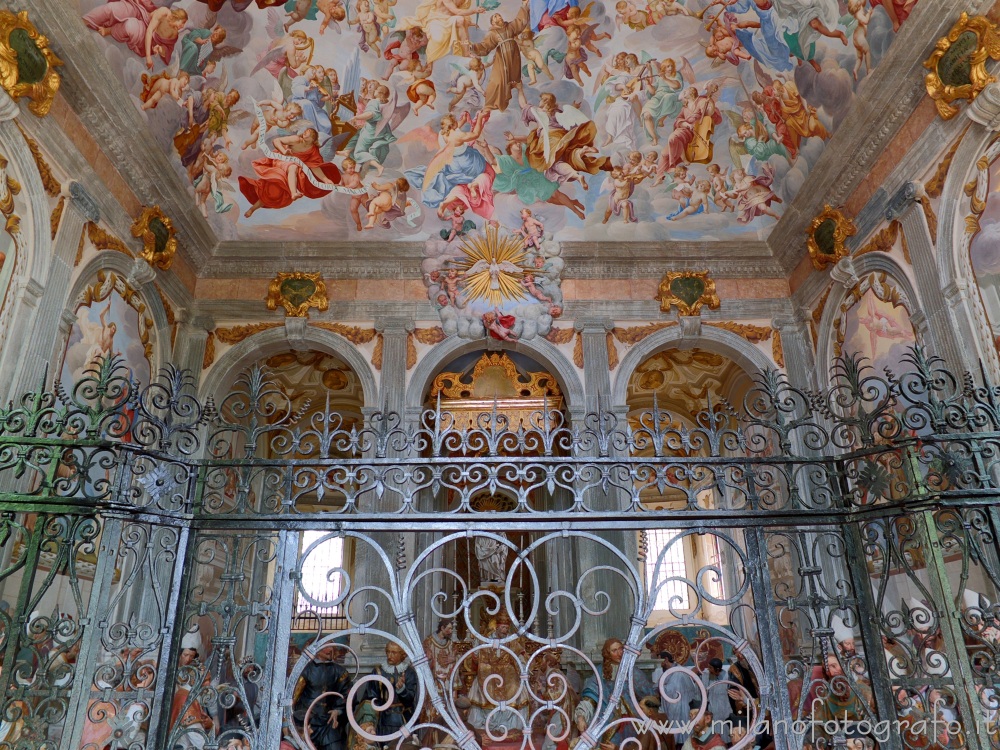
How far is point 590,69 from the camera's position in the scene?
37.3 ft

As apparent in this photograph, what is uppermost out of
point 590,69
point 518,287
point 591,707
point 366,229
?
point 590,69

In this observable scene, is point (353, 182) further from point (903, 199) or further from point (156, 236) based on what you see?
point (903, 199)

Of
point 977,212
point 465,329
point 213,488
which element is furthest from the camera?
point 465,329

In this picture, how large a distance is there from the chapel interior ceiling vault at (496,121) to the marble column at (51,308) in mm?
1040

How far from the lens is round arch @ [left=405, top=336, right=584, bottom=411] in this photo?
11.6 m

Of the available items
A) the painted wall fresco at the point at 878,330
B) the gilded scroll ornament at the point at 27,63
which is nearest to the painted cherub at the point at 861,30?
the painted wall fresco at the point at 878,330

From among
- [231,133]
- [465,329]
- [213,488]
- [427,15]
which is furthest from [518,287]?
[213,488]

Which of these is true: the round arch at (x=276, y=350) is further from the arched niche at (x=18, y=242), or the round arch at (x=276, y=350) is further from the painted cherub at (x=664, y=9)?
the painted cherub at (x=664, y=9)

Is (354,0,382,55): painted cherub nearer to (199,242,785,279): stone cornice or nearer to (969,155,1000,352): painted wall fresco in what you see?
(199,242,785,279): stone cornice

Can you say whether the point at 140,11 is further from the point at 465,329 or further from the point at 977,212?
the point at 977,212

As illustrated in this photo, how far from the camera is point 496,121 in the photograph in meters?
11.9

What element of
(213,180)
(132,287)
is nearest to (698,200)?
(213,180)

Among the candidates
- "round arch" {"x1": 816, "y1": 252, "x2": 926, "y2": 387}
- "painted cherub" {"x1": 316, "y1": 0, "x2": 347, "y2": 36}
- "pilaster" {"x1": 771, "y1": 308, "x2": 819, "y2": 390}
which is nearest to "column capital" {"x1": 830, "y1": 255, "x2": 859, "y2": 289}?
"round arch" {"x1": 816, "y1": 252, "x2": 926, "y2": 387}

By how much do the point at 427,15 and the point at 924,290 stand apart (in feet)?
25.5
